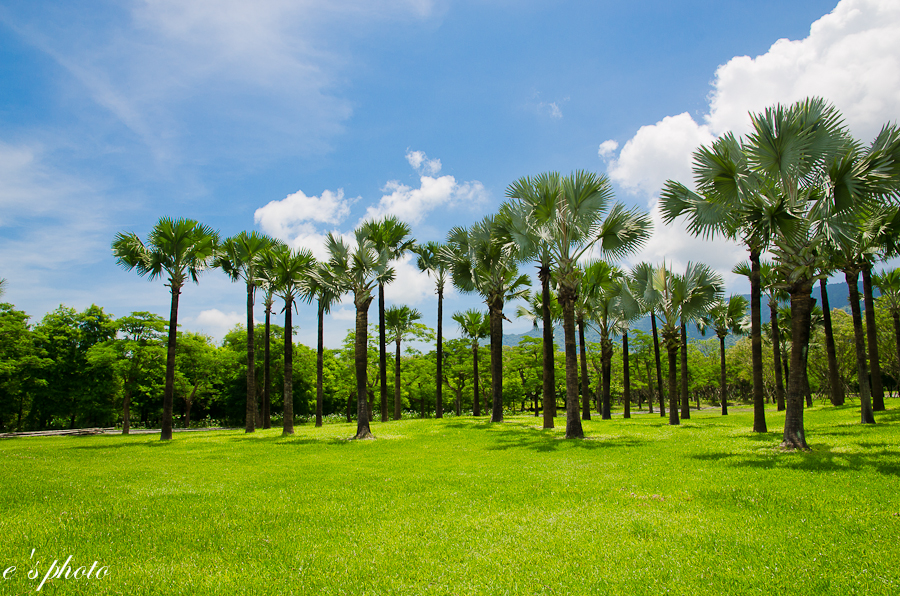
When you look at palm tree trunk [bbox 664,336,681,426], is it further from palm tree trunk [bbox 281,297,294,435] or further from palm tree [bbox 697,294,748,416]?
palm tree trunk [bbox 281,297,294,435]

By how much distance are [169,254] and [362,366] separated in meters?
12.2

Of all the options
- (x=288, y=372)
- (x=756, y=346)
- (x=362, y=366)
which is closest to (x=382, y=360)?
(x=288, y=372)

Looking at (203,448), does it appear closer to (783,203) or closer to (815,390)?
(783,203)

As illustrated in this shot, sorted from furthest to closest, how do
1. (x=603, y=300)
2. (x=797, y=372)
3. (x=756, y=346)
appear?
1. (x=603, y=300)
2. (x=756, y=346)
3. (x=797, y=372)

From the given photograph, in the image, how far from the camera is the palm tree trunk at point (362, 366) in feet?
63.1

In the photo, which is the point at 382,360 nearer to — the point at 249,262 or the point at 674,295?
the point at 249,262

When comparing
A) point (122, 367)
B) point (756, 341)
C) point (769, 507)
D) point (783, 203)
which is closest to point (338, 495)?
point (769, 507)

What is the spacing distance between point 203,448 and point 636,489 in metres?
17.1

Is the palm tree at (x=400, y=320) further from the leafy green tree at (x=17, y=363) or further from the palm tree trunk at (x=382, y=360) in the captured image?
the leafy green tree at (x=17, y=363)

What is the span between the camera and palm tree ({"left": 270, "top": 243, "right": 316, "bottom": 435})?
23.2m

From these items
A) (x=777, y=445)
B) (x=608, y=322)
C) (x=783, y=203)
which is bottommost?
(x=777, y=445)

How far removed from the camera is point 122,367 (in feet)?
93.0

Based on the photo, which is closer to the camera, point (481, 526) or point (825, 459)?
point (481, 526)

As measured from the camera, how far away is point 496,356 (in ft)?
80.2
